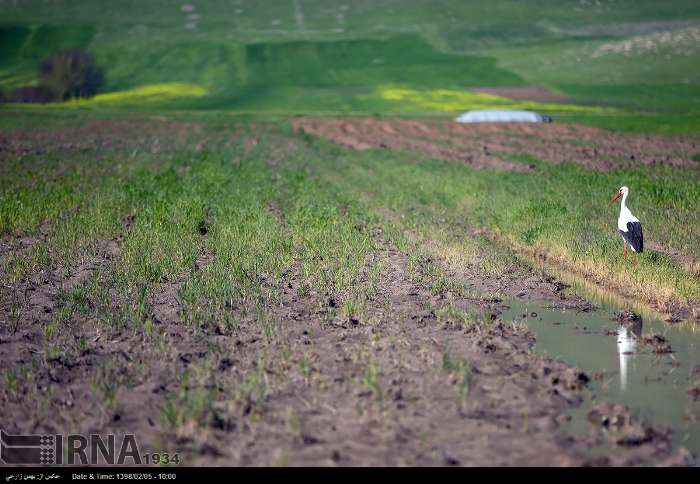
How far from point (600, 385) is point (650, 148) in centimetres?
2983

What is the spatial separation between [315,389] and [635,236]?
6869 millimetres

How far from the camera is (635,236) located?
13.1 meters

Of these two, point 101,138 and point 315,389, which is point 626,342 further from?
point 101,138

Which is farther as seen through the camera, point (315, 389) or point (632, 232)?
point (632, 232)

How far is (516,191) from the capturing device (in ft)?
73.4

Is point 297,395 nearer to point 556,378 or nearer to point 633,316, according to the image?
point 556,378

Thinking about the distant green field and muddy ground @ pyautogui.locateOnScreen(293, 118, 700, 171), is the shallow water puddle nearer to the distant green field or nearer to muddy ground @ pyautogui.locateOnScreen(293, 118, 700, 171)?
muddy ground @ pyautogui.locateOnScreen(293, 118, 700, 171)

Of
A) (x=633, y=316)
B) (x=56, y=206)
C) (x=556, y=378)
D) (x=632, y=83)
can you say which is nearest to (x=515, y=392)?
(x=556, y=378)

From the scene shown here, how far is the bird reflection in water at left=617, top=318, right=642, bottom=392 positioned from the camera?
9.23 meters

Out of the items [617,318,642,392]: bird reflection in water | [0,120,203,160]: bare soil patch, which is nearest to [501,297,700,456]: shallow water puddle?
[617,318,642,392]: bird reflection in water

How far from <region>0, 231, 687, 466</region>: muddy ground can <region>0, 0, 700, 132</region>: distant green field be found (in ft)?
190

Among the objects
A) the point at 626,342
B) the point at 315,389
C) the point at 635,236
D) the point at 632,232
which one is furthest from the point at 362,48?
the point at 315,389

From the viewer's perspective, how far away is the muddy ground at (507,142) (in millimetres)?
31891

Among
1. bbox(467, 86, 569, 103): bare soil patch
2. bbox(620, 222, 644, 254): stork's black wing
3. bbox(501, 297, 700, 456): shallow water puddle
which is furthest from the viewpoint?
bbox(467, 86, 569, 103): bare soil patch
